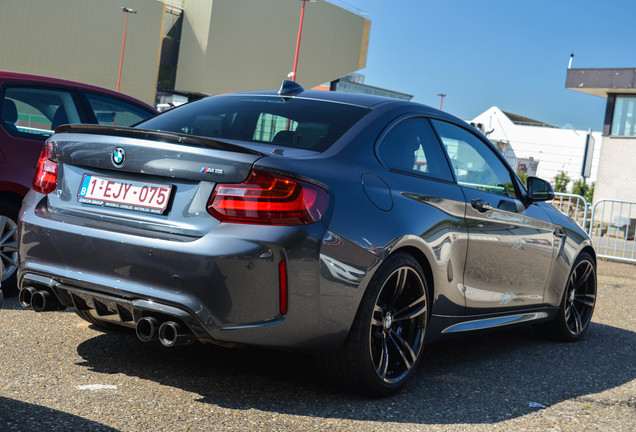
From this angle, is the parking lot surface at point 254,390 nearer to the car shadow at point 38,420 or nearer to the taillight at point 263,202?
the car shadow at point 38,420

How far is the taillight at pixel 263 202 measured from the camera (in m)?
3.34

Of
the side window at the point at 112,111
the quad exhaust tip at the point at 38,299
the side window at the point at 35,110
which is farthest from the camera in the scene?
the side window at the point at 112,111

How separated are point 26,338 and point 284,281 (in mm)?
1946

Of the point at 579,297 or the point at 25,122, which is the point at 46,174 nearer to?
the point at 25,122

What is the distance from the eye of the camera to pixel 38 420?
3143 millimetres

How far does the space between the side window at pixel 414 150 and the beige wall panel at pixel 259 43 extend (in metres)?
56.9

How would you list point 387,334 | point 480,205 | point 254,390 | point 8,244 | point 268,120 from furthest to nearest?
1. point 8,244
2. point 480,205
3. point 268,120
4. point 387,334
5. point 254,390

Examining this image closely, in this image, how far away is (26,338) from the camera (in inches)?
178

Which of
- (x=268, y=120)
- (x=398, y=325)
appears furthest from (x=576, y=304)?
(x=268, y=120)

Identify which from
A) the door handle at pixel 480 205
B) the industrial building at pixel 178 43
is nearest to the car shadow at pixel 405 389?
the door handle at pixel 480 205

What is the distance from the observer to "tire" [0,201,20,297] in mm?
5703

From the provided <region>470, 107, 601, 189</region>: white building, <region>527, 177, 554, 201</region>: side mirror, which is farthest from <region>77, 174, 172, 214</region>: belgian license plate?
<region>470, 107, 601, 189</region>: white building

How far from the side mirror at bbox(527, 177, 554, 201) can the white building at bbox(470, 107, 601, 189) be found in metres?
89.2

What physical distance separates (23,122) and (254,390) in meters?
3.07
